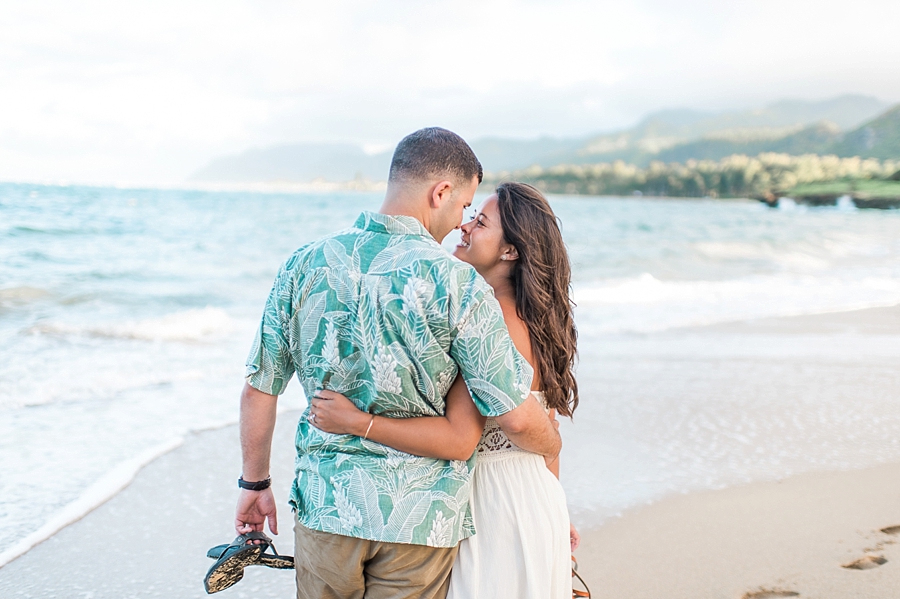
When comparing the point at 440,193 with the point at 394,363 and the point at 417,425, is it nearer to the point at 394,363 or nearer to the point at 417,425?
the point at 394,363

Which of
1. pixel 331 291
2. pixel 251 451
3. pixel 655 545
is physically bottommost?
pixel 655 545

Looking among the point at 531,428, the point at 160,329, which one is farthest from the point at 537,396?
the point at 160,329

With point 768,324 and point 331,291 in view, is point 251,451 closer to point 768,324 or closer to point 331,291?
point 331,291

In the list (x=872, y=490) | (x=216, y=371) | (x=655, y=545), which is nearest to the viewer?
(x=655, y=545)

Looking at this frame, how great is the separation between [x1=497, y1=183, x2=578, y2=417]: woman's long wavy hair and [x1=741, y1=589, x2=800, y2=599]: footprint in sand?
1.48 m

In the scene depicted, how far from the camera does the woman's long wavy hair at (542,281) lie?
77.8 inches

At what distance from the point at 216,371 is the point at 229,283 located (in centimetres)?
714

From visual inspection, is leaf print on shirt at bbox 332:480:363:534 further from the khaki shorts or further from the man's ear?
the man's ear

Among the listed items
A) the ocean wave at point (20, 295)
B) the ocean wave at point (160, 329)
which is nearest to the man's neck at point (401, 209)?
the ocean wave at point (160, 329)

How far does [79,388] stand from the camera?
5.81 m

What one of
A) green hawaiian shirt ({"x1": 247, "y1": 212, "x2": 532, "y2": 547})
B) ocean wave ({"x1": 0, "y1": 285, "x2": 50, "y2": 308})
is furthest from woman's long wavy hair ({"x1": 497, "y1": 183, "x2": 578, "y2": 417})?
ocean wave ({"x1": 0, "y1": 285, "x2": 50, "y2": 308})

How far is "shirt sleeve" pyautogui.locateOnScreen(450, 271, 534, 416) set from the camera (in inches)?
61.4

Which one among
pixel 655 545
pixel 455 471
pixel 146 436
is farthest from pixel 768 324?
pixel 455 471

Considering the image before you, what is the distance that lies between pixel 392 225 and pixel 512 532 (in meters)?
0.89
